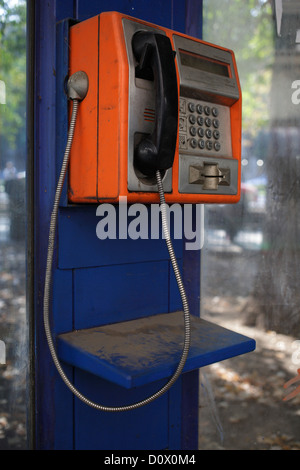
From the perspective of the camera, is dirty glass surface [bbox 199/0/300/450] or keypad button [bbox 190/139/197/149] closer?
keypad button [bbox 190/139/197/149]

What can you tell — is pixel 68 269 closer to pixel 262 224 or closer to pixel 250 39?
pixel 262 224

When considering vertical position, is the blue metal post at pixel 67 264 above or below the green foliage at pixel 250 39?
below

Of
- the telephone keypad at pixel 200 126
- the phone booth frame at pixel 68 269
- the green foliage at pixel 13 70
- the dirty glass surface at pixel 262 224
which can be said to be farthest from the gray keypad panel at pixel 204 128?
the dirty glass surface at pixel 262 224

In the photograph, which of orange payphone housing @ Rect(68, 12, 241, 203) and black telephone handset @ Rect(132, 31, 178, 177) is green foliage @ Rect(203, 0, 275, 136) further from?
black telephone handset @ Rect(132, 31, 178, 177)

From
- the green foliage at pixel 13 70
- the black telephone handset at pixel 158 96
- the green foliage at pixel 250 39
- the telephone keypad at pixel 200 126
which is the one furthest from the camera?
the green foliage at pixel 250 39

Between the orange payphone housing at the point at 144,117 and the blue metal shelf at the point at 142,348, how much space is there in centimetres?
31

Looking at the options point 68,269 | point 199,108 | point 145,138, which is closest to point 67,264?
point 68,269

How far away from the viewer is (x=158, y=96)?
0.87 metres

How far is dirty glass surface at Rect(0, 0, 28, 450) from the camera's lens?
1.09m

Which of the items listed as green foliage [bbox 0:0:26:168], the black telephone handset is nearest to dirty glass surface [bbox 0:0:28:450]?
green foliage [bbox 0:0:26:168]

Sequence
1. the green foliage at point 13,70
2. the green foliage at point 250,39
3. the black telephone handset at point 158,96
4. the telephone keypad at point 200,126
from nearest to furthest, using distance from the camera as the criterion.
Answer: the black telephone handset at point 158,96, the telephone keypad at point 200,126, the green foliage at point 13,70, the green foliage at point 250,39

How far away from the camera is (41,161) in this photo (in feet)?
3.39

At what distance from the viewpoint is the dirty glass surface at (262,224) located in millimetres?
1530

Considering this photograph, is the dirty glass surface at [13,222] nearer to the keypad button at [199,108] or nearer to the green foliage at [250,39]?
the keypad button at [199,108]
